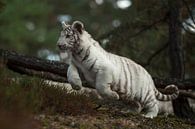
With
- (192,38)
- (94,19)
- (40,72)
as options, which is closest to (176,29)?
(192,38)

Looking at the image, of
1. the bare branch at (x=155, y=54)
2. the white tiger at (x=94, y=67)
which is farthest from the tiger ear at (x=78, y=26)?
the bare branch at (x=155, y=54)

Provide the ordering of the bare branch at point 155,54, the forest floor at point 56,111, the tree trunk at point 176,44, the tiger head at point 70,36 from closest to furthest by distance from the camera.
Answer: the forest floor at point 56,111 → the tiger head at point 70,36 → the tree trunk at point 176,44 → the bare branch at point 155,54

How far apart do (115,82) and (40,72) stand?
2531mm

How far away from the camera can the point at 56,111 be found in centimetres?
729

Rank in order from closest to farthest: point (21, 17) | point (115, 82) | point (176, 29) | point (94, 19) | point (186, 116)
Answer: point (115, 82) → point (186, 116) → point (176, 29) → point (21, 17) → point (94, 19)

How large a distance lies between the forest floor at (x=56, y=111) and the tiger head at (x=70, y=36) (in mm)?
579

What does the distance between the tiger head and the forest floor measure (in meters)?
0.58

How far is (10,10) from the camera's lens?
2119 centimetres

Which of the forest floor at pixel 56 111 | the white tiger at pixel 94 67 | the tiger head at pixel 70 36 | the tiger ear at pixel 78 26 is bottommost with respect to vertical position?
the forest floor at pixel 56 111

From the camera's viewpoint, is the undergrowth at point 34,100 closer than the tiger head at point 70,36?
Yes

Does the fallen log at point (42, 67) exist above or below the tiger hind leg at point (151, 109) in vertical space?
above

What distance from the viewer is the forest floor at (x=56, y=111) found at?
6355mm

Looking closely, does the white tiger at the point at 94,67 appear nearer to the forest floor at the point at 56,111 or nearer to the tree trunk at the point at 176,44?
the forest floor at the point at 56,111

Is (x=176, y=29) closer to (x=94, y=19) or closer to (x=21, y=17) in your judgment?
A: (x=21, y=17)
